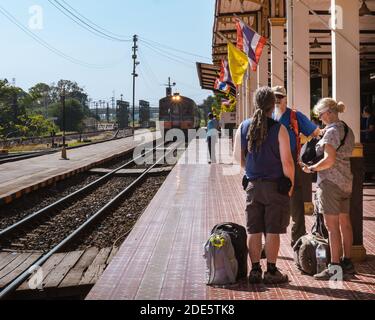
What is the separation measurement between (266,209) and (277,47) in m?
8.33

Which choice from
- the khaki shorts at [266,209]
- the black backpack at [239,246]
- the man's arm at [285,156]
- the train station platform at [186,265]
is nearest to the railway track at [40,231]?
the train station platform at [186,265]

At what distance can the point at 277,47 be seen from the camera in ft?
41.3

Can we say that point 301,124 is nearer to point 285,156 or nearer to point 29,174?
point 285,156

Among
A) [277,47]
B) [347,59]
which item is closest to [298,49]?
[277,47]

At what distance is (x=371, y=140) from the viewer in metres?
12.5

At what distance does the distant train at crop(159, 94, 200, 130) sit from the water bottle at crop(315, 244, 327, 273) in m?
38.8

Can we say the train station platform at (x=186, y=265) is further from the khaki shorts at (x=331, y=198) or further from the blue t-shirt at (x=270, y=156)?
the blue t-shirt at (x=270, y=156)

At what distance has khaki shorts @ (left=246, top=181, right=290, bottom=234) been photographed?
4.88m

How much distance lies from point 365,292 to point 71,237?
17.9 ft

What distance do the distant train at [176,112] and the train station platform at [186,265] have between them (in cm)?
3333

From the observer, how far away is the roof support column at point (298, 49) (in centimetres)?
959

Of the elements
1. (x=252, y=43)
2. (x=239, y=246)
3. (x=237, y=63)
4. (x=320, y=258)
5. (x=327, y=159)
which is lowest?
(x=320, y=258)

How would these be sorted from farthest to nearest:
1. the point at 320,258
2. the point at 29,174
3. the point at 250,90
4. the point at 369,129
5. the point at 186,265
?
1. the point at 250,90
2. the point at 29,174
3. the point at 369,129
4. the point at 186,265
5. the point at 320,258

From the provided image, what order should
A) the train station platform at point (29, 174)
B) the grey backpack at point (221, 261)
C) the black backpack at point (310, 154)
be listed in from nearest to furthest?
the grey backpack at point (221, 261), the black backpack at point (310, 154), the train station platform at point (29, 174)
